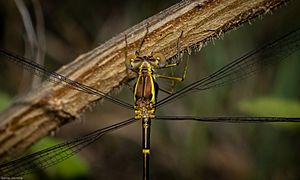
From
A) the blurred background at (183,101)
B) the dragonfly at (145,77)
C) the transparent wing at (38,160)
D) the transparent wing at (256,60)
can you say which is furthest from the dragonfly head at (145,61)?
the blurred background at (183,101)

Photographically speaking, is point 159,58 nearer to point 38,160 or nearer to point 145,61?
point 145,61

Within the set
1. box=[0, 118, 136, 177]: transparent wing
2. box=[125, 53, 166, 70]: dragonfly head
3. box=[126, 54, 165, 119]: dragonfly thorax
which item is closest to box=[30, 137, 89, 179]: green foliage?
box=[0, 118, 136, 177]: transparent wing

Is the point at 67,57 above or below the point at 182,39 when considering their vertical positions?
above

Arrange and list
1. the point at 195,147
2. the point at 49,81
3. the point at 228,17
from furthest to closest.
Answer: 1. the point at 195,147
2. the point at 49,81
3. the point at 228,17

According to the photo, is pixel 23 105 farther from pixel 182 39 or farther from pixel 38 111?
pixel 182 39

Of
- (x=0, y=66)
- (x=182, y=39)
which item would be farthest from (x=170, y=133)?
(x=182, y=39)

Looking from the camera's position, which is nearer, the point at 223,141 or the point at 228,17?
the point at 228,17

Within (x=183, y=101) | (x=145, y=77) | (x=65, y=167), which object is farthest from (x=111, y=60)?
(x=183, y=101)

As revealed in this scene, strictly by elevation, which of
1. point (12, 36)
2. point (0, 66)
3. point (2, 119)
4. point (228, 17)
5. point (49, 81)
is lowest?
point (2, 119)
